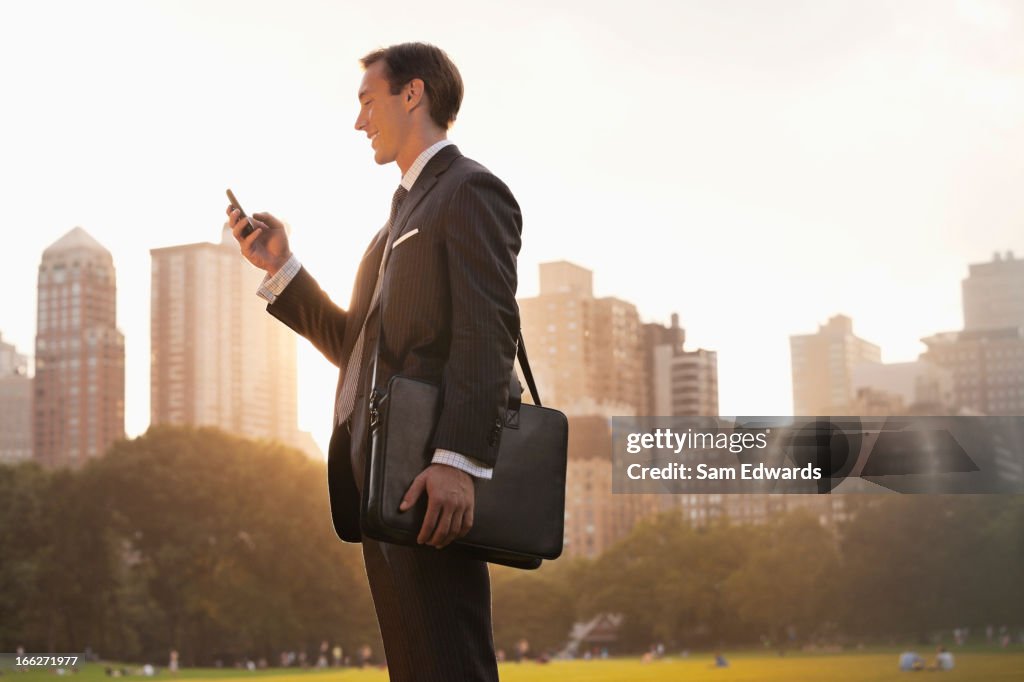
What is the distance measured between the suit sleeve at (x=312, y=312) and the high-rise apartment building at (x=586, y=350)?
1407 inches

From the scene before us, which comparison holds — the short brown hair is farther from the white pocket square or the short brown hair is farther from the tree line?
the tree line

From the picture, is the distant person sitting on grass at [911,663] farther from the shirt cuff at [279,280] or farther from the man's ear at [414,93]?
the man's ear at [414,93]

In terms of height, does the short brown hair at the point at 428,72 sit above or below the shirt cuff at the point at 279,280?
above

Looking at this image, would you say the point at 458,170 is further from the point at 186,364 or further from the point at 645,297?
the point at 645,297

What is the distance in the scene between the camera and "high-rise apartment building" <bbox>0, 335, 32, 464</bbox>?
108ft

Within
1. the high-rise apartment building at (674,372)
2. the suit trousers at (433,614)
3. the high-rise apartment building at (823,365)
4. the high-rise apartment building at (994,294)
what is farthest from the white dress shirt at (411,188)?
the high-rise apartment building at (994,294)

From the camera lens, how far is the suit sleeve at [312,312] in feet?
6.04

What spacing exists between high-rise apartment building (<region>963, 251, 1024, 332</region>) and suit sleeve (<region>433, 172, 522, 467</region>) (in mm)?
36653

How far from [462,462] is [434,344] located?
166mm

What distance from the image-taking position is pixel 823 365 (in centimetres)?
3728

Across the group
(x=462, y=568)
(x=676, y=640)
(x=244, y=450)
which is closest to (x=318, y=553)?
(x=244, y=450)

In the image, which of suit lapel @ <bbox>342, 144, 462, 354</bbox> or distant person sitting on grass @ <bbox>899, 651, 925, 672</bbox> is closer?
suit lapel @ <bbox>342, 144, 462, 354</bbox>

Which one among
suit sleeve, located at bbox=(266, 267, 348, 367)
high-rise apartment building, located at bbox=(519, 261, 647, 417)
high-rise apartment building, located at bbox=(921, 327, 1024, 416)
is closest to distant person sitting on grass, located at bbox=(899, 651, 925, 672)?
high-rise apartment building, located at bbox=(921, 327, 1024, 416)

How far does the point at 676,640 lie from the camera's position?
3372 centimetres
